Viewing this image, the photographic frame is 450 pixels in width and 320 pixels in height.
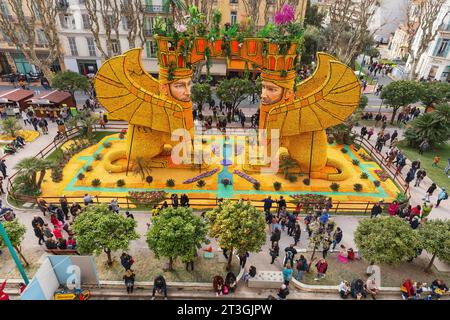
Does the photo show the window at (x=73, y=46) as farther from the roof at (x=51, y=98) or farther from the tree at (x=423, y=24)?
the tree at (x=423, y=24)

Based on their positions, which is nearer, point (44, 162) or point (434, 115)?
point (44, 162)

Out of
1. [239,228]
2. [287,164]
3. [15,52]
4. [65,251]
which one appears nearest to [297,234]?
[239,228]

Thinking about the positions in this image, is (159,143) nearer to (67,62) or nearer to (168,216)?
(168,216)

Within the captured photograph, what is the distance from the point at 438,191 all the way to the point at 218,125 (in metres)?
15.2

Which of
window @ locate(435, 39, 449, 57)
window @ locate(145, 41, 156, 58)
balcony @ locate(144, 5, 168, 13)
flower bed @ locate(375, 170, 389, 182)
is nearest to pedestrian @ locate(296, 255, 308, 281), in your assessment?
flower bed @ locate(375, 170, 389, 182)

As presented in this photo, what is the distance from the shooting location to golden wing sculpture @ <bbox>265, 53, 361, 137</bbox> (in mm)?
16141

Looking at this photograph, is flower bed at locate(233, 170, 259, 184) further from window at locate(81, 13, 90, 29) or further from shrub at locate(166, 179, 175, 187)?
window at locate(81, 13, 90, 29)

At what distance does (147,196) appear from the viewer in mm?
16844

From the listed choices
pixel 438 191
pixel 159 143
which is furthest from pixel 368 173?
pixel 159 143

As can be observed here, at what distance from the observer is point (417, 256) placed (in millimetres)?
13445

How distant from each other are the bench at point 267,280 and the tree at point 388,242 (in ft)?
11.0

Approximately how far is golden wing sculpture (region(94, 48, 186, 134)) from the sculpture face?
68 centimetres

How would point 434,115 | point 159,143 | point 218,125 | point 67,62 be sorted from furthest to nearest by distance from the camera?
point 67,62
point 218,125
point 434,115
point 159,143

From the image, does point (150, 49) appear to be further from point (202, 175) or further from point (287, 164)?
point (287, 164)
